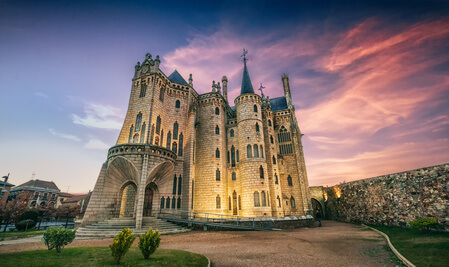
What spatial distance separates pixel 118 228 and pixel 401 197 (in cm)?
2285

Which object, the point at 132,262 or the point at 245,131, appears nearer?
the point at 132,262

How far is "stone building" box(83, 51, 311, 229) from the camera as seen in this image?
1875cm

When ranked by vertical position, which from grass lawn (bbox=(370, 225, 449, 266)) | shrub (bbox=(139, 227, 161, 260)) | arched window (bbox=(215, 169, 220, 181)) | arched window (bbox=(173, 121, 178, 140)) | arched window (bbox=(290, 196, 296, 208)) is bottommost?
grass lawn (bbox=(370, 225, 449, 266))

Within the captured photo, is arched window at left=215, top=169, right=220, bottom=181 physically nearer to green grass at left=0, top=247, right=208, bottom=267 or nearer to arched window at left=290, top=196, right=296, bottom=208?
arched window at left=290, top=196, right=296, bottom=208

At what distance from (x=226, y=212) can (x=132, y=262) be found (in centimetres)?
1941

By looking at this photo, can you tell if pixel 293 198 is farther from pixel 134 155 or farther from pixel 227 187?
pixel 134 155

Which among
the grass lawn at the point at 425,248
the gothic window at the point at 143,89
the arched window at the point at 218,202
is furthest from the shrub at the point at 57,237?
the gothic window at the point at 143,89

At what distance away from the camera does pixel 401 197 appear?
14602 mm

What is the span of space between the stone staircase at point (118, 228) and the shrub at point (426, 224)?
1676cm

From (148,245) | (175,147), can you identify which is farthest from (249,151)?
(148,245)

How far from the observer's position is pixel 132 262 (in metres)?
6.83

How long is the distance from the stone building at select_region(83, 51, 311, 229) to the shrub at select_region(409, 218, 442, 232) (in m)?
14.0

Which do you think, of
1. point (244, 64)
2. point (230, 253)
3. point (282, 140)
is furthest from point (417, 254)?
point (244, 64)

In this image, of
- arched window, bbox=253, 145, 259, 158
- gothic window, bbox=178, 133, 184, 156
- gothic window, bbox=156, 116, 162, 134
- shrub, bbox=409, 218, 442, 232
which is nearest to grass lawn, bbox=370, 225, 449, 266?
shrub, bbox=409, 218, 442, 232
